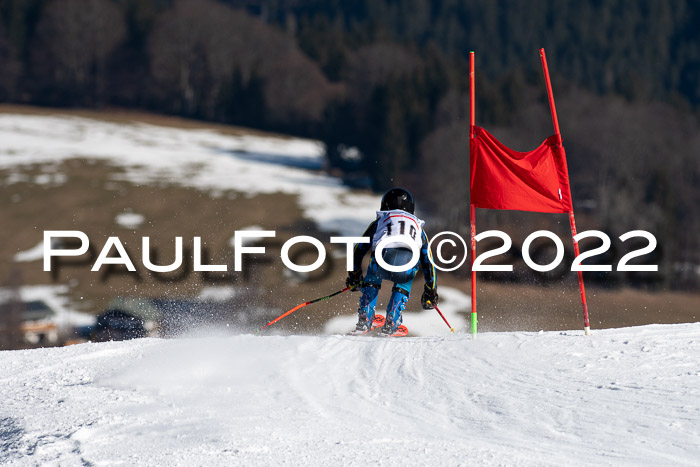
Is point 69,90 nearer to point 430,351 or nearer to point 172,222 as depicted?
point 172,222

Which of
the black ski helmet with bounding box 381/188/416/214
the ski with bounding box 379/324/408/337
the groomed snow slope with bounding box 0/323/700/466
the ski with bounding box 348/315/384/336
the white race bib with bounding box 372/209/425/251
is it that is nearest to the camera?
the groomed snow slope with bounding box 0/323/700/466

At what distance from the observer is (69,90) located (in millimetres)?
76688

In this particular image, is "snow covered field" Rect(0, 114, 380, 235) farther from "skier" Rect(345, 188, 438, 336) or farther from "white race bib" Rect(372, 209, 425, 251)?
"white race bib" Rect(372, 209, 425, 251)

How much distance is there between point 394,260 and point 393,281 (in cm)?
28

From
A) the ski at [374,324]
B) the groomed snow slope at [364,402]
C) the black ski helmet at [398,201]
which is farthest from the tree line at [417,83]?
the groomed snow slope at [364,402]

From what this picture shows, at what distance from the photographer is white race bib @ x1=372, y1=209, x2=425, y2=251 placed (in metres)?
8.61

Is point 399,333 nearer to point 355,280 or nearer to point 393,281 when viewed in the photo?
point 393,281

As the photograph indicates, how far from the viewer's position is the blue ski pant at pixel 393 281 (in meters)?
8.70

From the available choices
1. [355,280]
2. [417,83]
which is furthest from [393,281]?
[417,83]

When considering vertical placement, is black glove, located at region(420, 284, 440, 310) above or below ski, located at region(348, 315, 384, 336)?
above

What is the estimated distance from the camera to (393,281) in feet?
29.0

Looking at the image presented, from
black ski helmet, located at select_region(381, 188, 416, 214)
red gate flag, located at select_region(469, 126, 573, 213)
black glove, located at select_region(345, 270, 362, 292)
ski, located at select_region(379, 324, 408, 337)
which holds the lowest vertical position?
ski, located at select_region(379, 324, 408, 337)

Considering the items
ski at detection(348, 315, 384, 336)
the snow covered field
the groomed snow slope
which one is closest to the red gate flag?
the groomed snow slope

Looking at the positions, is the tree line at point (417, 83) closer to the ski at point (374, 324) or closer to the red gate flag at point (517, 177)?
the ski at point (374, 324)
